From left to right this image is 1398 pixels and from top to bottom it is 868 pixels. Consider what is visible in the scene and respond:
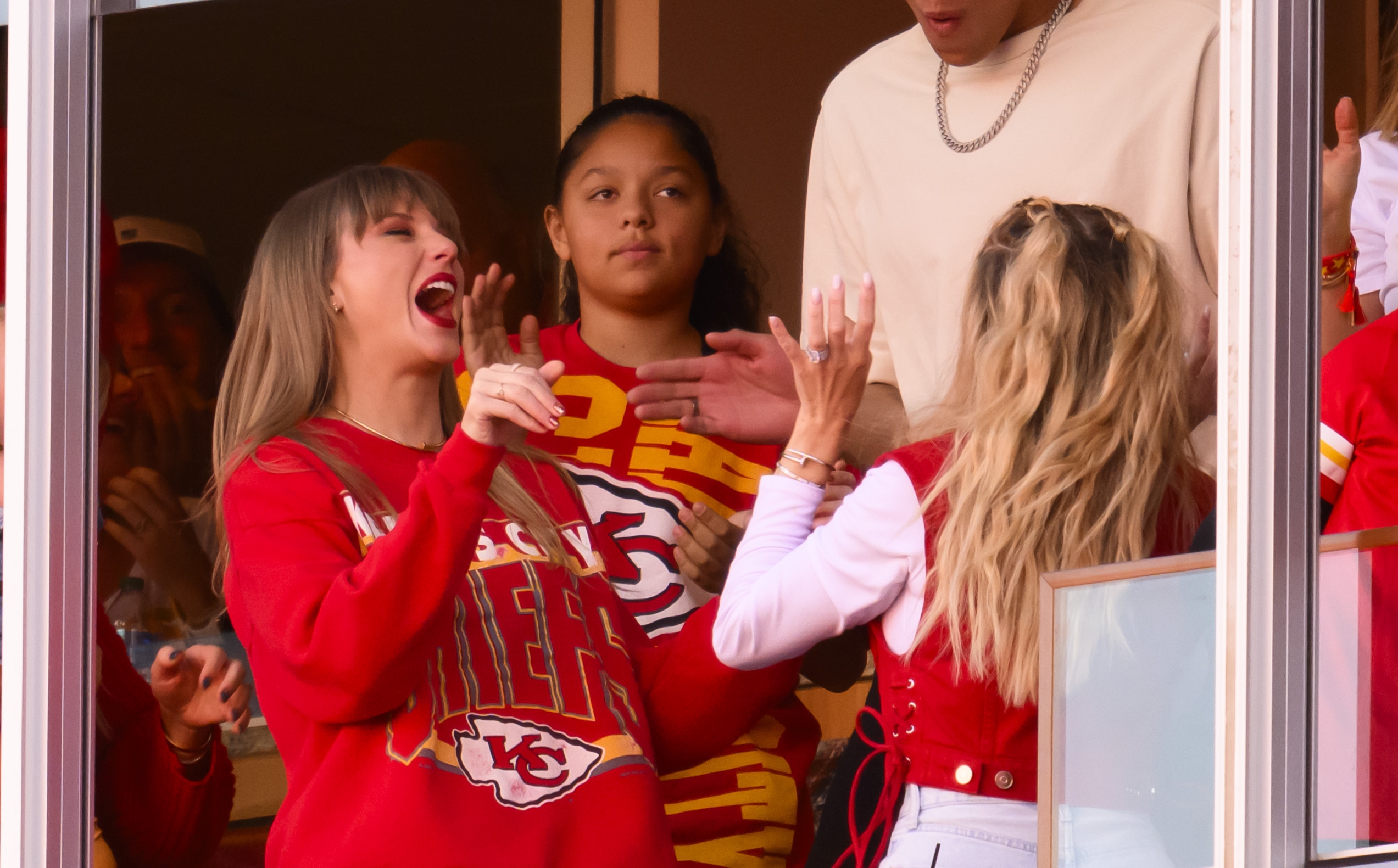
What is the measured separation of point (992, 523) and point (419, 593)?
74 centimetres

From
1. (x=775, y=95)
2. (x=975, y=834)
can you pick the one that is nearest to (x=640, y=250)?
(x=775, y=95)

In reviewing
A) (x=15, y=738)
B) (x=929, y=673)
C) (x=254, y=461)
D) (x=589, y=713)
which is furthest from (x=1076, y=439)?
(x=15, y=738)

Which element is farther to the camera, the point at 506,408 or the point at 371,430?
the point at 371,430

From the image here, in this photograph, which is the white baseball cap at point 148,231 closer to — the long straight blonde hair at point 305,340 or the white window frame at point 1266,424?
the long straight blonde hair at point 305,340

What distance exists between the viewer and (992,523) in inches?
83.5

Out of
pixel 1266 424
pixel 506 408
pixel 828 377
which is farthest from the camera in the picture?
pixel 828 377

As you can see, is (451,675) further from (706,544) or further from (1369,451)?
(1369,451)

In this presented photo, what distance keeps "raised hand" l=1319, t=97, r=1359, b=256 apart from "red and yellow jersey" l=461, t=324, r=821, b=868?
884 mm

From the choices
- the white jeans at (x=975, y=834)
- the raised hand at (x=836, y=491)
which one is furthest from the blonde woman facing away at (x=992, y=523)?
the raised hand at (x=836, y=491)

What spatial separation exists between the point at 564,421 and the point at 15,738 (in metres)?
0.92

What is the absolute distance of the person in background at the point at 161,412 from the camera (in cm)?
279

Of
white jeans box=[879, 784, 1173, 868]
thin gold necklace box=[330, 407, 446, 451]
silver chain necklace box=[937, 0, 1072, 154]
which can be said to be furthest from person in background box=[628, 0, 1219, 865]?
thin gold necklace box=[330, 407, 446, 451]

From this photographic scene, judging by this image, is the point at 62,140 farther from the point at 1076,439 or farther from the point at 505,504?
the point at 1076,439

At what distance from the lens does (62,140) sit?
254 centimetres
